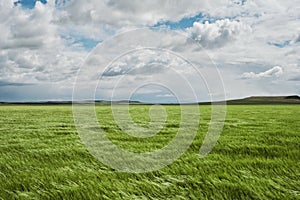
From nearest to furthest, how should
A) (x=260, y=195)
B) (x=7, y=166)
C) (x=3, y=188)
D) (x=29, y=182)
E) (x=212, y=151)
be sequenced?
1. (x=260, y=195)
2. (x=3, y=188)
3. (x=29, y=182)
4. (x=7, y=166)
5. (x=212, y=151)

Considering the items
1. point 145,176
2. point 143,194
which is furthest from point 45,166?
point 143,194

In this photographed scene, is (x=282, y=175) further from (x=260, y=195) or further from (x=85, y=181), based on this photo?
(x=85, y=181)

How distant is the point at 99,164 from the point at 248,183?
3.26m

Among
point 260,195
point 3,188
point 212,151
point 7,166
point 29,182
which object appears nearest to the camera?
point 260,195

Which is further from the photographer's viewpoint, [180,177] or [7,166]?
[7,166]

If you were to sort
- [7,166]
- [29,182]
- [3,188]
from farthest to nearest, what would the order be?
[7,166]
[29,182]
[3,188]

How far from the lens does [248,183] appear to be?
211 inches

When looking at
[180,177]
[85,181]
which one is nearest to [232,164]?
[180,177]

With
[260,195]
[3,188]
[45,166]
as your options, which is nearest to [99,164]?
[45,166]

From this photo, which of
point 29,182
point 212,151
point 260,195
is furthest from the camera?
point 212,151

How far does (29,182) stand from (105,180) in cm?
137

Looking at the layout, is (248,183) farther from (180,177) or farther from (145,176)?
(145,176)

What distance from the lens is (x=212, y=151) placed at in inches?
347

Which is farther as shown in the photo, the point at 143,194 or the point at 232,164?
the point at 232,164
